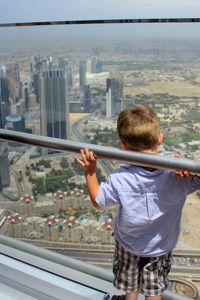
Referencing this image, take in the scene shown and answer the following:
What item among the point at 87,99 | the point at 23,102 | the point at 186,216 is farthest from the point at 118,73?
the point at 186,216

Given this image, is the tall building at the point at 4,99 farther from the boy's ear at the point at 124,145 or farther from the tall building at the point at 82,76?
the boy's ear at the point at 124,145

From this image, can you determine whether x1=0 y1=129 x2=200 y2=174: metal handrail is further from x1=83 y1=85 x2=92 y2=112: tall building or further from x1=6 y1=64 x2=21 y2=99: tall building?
x1=6 y1=64 x2=21 y2=99: tall building

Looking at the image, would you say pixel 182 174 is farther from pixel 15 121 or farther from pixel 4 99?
pixel 4 99

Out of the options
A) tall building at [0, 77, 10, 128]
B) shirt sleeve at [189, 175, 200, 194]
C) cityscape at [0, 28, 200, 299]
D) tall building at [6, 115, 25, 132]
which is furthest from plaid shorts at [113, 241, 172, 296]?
tall building at [0, 77, 10, 128]

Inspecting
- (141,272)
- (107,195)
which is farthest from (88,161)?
(141,272)

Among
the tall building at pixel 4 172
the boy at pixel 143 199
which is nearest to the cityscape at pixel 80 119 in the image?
the tall building at pixel 4 172
